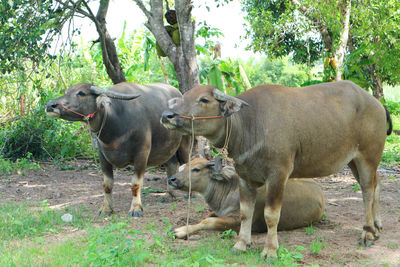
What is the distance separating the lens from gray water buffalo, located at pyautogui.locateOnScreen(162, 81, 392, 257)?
171 inches

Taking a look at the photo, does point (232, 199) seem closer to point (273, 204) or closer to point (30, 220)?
point (273, 204)

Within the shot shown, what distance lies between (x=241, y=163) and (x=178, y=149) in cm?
328

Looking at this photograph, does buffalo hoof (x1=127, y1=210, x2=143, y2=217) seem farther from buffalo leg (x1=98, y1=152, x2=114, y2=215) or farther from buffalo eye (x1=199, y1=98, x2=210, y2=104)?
buffalo eye (x1=199, y1=98, x2=210, y2=104)

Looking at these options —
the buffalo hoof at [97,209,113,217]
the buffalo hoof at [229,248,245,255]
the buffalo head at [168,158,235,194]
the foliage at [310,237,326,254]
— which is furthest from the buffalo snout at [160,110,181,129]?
the buffalo hoof at [97,209,113,217]

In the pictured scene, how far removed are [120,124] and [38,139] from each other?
5.66 meters

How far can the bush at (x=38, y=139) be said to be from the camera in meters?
11.0

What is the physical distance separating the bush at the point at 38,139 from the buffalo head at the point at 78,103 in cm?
521

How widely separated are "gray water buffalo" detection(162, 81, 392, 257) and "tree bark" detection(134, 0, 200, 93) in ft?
11.7

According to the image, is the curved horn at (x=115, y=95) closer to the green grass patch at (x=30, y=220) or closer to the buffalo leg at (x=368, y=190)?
the green grass patch at (x=30, y=220)

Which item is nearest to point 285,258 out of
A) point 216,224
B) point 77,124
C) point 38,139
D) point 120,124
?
point 216,224

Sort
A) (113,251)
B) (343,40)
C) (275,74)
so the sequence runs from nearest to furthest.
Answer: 1. (113,251)
2. (343,40)
3. (275,74)

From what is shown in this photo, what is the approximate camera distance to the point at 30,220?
5.60 m

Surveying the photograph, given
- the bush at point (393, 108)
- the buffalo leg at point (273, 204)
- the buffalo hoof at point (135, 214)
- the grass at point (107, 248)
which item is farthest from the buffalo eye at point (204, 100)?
the bush at point (393, 108)

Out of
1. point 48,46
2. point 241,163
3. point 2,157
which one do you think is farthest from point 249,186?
point 2,157
